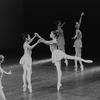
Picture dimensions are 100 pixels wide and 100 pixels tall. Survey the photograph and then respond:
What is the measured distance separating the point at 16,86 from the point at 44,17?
10.3 m

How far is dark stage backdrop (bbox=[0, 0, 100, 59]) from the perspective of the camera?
1554 centimetres

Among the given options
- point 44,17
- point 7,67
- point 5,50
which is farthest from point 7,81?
point 44,17

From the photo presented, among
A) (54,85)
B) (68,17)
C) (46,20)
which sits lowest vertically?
(54,85)

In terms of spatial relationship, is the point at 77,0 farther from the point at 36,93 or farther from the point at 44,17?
the point at 36,93

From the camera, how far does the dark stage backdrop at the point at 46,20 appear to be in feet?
51.0

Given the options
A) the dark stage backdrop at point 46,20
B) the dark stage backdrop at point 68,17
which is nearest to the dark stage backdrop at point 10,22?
the dark stage backdrop at point 46,20

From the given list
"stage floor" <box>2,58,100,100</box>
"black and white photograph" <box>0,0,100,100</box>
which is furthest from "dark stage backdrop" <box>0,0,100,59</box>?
"stage floor" <box>2,58,100,100</box>

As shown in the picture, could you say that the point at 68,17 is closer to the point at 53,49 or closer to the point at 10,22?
the point at 10,22

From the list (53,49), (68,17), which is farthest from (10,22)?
(53,49)

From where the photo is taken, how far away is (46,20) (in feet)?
57.5

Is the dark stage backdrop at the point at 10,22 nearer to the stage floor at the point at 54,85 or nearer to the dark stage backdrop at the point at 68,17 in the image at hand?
the dark stage backdrop at the point at 68,17

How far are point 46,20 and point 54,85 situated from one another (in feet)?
33.5

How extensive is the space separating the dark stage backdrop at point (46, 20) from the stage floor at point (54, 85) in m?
4.88

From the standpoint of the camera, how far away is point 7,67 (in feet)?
35.5
